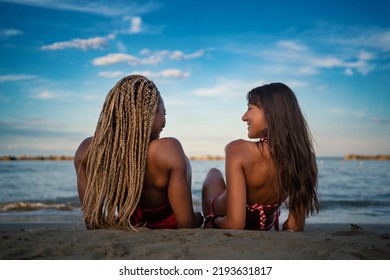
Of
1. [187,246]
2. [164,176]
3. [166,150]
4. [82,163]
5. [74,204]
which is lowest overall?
[74,204]

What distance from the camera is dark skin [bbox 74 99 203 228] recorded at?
3.12m

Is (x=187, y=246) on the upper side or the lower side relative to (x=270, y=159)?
lower

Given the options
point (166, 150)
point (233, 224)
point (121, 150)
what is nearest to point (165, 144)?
point (166, 150)

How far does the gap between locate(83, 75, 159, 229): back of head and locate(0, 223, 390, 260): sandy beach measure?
0.25m

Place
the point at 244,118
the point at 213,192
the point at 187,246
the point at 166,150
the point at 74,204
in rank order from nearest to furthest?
1. the point at 187,246
2. the point at 166,150
3. the point at 244,118
4. the point at 213,192
5. the point at 74,204

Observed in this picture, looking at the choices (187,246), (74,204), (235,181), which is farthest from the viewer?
(74,204)

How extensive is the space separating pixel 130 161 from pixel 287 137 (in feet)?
4.65

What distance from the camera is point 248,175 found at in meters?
3.37

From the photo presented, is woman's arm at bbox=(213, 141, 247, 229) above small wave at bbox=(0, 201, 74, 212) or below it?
above

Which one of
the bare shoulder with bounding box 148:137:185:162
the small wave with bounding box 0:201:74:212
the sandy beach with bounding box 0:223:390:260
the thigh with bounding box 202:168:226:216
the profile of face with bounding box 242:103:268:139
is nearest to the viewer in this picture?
the sandy beach with bounding box 0:223:390:260

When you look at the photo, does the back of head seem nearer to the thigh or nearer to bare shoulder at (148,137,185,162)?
bare shoulder at (148,137,185,162)

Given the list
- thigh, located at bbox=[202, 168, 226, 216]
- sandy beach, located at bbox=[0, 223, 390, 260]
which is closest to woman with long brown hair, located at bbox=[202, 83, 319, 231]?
thigh, located at bbox=[202, 168, 226, 216]

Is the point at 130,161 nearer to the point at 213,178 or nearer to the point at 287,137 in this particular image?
the point at 213,178
